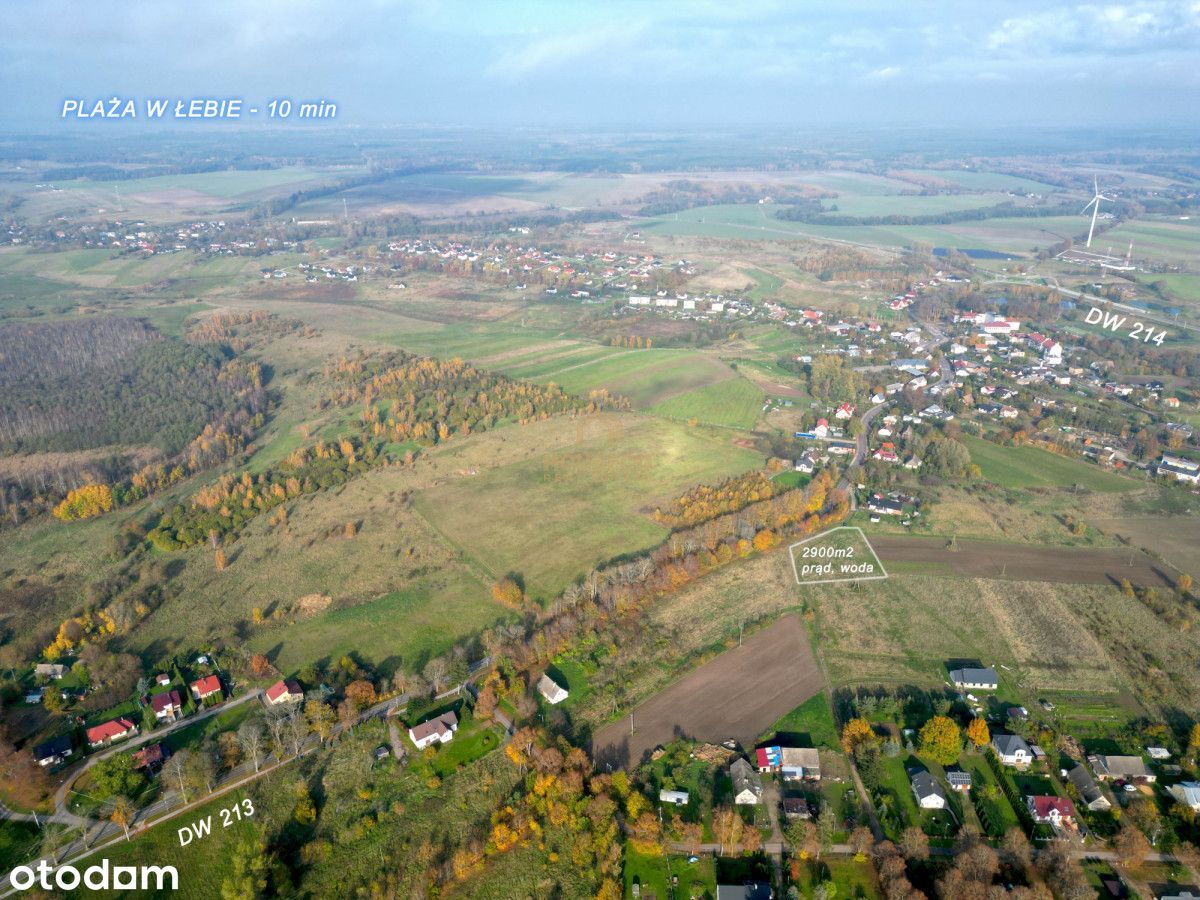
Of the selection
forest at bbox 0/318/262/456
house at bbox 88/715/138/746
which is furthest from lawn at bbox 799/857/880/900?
forest at bbox 0/318/262/456

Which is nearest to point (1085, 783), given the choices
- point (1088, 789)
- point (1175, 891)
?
point (1088, 789)

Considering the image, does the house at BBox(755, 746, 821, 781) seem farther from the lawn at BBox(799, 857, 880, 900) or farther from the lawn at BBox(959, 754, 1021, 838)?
the lawn at BBox(959, 754, 1021, 838)

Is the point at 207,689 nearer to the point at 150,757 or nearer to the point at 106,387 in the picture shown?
the point at 150,757

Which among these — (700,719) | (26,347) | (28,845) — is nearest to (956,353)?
(700,719)

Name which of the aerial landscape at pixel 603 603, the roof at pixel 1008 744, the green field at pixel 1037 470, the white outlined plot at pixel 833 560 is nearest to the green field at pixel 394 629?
the aerial landscape at pixel 603 603

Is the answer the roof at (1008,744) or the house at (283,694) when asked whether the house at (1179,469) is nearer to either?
the roof at (1008,744)

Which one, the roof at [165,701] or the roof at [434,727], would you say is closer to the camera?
the roof at [434,727]
